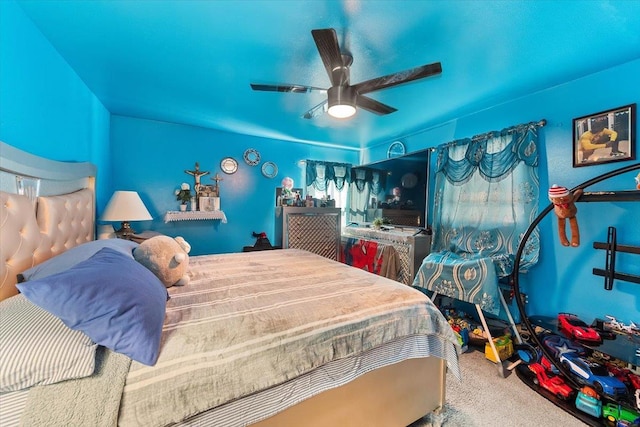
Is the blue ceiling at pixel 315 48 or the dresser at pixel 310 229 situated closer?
the blue ceiling at pixel 315 48

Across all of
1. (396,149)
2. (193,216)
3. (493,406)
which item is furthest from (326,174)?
(493,406)

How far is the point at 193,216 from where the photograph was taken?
11.4 ft

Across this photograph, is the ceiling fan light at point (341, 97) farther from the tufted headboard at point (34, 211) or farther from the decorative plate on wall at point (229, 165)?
the decorative plate on wall at point (229, 165)

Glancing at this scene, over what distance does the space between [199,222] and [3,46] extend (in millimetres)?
2666

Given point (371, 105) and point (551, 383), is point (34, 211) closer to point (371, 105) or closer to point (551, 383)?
point (371, 105)

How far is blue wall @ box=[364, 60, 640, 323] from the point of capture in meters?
1.86

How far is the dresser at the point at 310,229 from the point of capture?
3.69 m

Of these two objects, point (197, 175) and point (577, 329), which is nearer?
point (577, 329)

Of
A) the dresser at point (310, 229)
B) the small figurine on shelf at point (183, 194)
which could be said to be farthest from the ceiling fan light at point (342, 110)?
the small figurine on shelf at point (183, 194)

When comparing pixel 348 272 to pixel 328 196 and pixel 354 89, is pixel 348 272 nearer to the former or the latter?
pixel 354 89

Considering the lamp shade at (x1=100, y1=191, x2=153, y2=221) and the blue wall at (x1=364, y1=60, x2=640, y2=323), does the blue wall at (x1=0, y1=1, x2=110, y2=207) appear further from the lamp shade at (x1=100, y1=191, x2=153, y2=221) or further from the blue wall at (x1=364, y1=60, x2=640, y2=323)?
the blue wall at (x1=364, y1=60, x2=640, y2=323)

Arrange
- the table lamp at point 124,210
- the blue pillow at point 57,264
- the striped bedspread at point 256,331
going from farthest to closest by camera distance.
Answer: the table lamp at point 124,210 → the blue pillow at point 57,264 → the striped bedspread at point 256,331

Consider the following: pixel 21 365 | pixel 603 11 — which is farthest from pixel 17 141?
pixel 603 11

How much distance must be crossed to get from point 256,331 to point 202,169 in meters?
3.22
